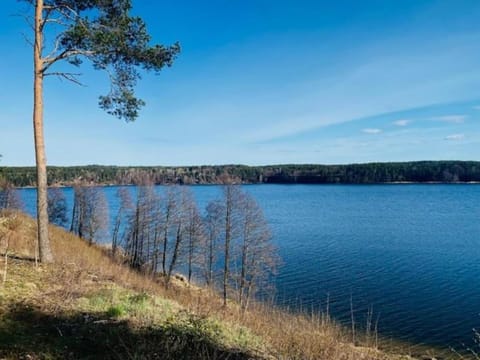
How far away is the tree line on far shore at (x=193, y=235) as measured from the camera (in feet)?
80.5

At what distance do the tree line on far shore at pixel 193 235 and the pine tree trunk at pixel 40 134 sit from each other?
11.2 m

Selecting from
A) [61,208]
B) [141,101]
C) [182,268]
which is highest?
[141,101]

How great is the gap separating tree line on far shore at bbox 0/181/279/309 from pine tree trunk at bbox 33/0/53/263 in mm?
11173

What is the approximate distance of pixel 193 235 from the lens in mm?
30688

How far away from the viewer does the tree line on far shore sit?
24.5 metres

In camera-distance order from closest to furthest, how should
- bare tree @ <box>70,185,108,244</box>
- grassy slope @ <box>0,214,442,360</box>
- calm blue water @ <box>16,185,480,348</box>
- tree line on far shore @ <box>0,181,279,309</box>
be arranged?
1. grassy slope @ <box>0,214,442,360</box>
2. calm blue water @ <box>16,185,480,348</box>
3. tree line on far shore @ <box>0,181,279,309</box>
4. bare tree @ <box>70,185,108,244</box>

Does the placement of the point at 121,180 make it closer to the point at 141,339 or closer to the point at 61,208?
the point at 61,208

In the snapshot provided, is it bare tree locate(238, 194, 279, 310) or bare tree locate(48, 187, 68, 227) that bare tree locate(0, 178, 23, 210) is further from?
bare tree locate(238, 194, 279, 310)

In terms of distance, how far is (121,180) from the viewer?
4941 inches

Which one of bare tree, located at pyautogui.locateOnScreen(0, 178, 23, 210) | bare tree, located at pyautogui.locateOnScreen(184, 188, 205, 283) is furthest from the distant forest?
bare tree, located at pyautogui.locateOnScreen(184, 188, 205, 283)

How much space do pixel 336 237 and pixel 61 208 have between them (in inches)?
1349

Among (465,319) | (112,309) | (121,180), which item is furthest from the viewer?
(121,180)

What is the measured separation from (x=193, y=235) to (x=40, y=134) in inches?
854

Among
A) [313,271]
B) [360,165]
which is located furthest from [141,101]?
[360,165]
